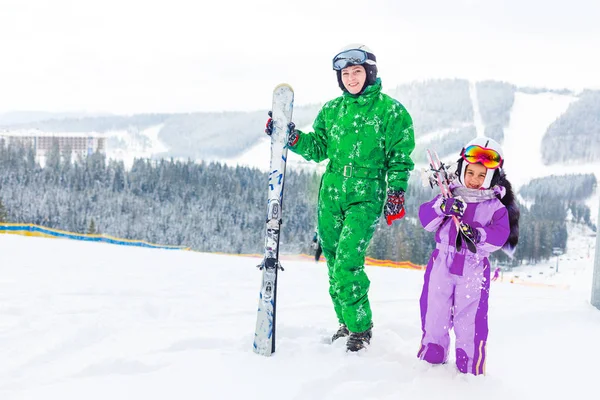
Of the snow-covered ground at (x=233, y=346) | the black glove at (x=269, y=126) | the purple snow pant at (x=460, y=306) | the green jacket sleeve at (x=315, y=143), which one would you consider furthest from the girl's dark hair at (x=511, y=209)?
the black glove at (x=269, y=126)

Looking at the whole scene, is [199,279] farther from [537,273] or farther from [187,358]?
[537,273]

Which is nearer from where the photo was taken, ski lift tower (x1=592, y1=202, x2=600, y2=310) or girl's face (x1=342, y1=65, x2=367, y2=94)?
girl's face (x1=342, y1=65, x2=367, y2=94)

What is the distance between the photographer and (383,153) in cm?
306

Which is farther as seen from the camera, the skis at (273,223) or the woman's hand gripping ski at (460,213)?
the skis at (273,223)

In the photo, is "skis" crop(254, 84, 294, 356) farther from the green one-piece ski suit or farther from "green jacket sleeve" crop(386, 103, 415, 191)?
"green jacket sleeve" crop(386, 103, 415, 191)

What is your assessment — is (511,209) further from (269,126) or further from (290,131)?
(269,126)

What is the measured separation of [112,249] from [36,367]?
220 inches

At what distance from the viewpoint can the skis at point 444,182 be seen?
2617 mm

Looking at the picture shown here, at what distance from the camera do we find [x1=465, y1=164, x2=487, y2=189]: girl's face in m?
2.67

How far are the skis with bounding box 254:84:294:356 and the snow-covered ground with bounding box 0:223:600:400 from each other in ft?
0.49

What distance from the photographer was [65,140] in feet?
356

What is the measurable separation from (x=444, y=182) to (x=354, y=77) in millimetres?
886

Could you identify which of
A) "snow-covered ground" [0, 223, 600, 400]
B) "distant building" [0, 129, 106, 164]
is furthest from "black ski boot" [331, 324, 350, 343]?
"distant building" [0, 129, 106, 164]

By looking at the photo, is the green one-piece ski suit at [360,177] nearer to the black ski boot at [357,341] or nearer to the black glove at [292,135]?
the black ski boot at [357,341]
